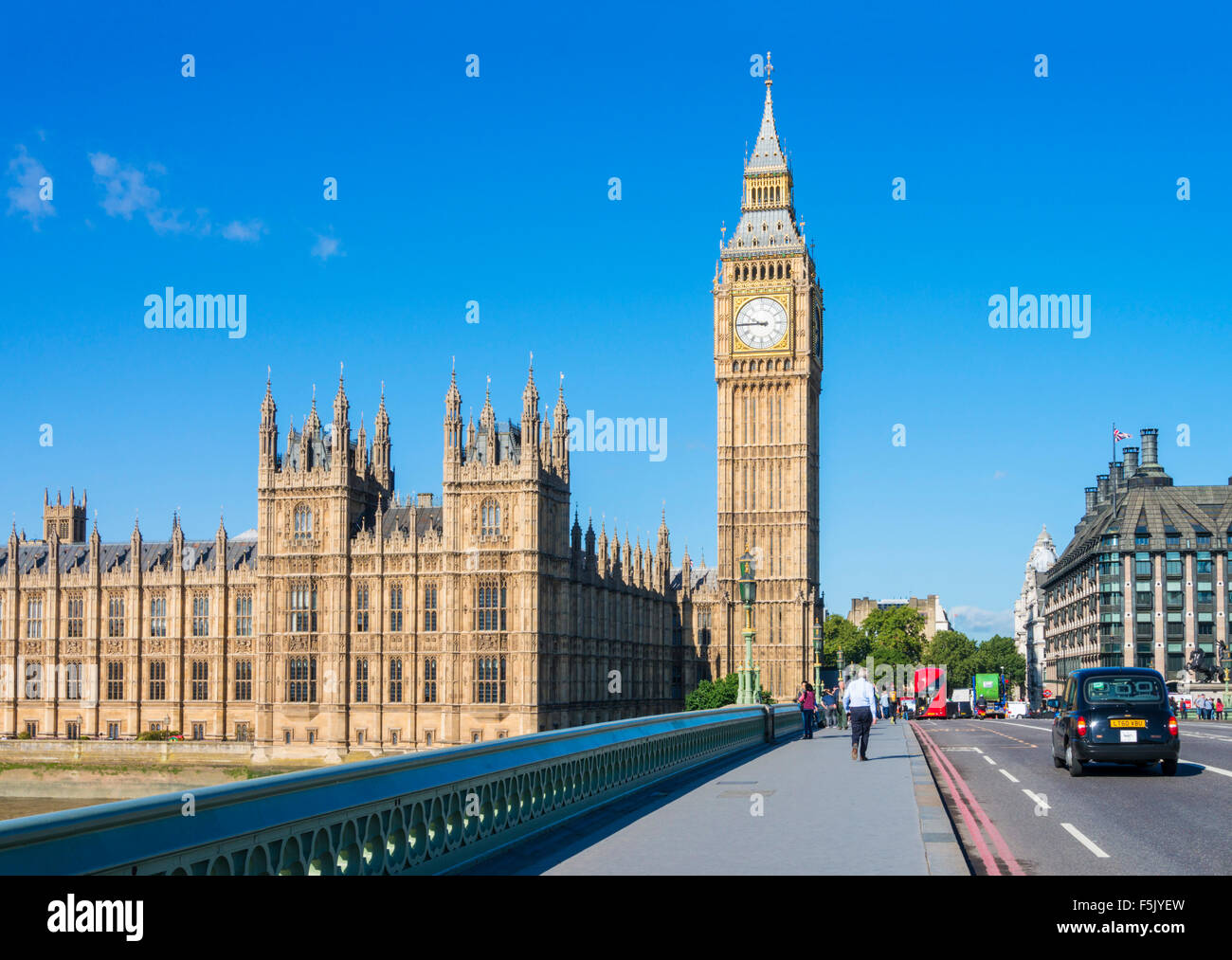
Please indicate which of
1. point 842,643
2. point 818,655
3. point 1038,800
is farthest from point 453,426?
point 842,643

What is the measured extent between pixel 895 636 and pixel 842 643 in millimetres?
10303

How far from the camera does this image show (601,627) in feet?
298

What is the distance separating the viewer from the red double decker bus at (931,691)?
3809 inches

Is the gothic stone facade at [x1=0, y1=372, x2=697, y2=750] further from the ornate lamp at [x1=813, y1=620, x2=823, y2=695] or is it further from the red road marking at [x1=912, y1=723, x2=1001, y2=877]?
the red road marking at [x1=912, y1=723, x2=1001, y2=877]

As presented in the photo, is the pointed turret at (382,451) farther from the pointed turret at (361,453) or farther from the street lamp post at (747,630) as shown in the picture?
the street lamp post at (747,630)

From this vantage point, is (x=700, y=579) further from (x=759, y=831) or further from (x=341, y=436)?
(x=759, y=831)

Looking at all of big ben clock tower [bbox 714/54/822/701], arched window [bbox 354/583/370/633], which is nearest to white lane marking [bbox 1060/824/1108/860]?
arched window [bbox 354/583/370/633]

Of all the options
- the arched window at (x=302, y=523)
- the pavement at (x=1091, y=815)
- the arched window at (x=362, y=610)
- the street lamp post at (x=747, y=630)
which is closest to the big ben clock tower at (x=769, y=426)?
the arched window at (x=362, y=610)

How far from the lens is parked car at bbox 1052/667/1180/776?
2328 cm

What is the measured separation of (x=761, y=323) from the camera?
11738 cm

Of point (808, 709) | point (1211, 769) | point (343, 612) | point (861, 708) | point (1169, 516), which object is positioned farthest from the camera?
point (1169, 516)

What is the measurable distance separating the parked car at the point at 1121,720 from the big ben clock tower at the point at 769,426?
88.8 meters

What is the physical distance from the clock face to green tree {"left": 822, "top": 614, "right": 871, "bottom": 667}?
41231mm
